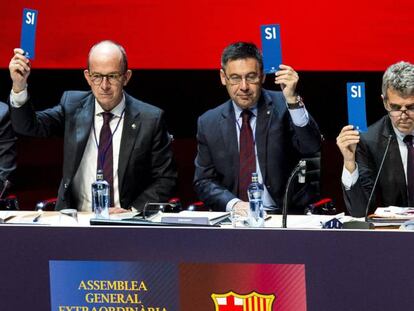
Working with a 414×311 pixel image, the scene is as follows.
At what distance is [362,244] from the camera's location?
117 inches

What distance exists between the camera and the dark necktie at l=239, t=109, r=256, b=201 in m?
4.92

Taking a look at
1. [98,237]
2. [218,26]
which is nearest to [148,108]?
[218,26]

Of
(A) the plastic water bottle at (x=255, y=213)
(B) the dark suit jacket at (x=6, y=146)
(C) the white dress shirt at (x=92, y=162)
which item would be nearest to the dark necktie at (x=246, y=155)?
(C) the white dress shirt at (x=92, y=162)

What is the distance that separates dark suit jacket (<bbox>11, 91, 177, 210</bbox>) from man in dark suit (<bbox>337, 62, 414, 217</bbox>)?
1.05 m

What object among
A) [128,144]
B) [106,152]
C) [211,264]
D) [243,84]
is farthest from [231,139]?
[211,264]

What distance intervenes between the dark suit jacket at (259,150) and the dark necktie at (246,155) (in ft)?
0.10

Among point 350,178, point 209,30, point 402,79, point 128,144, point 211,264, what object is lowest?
point 211,264

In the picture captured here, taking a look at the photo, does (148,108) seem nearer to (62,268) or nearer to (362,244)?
(62,268)

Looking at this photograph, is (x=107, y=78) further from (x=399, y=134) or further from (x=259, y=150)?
(x=399, y=134)

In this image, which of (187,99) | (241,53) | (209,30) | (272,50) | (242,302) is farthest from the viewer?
(187,99)

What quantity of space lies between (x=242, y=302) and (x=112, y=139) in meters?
2.07

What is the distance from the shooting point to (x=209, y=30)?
18.6 feet

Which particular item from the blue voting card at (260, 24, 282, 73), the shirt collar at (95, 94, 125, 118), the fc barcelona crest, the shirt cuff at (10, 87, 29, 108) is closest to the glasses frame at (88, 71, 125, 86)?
the shirt collar at (95, 94, 125, 118)

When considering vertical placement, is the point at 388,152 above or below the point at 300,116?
below
